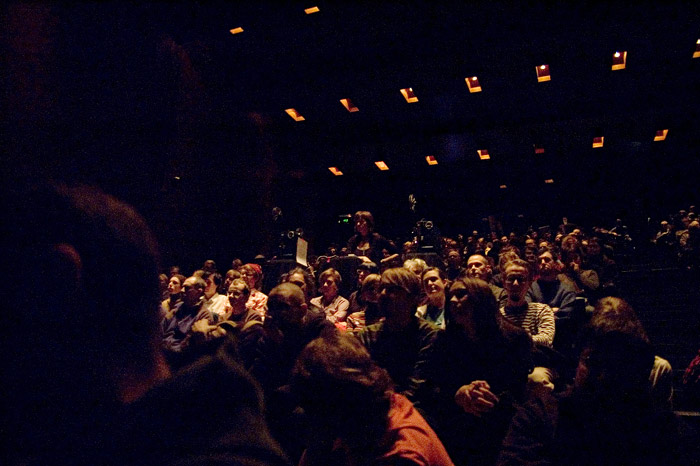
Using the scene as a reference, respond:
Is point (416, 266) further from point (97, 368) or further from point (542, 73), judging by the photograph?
point (542, 73)

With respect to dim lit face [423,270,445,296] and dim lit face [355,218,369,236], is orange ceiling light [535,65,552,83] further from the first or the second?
dim lit face [423,270,445,296]

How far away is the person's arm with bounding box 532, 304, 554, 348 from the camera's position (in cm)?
343

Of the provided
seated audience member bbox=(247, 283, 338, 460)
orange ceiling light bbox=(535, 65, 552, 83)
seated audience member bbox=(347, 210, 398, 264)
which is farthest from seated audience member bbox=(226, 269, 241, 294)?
orange ceiling light bbox=(535, 65, 552, 83)

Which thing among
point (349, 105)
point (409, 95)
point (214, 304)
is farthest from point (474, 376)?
point (349, 105)

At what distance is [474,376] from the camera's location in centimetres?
251

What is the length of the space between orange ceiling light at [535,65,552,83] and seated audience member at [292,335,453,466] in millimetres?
12165

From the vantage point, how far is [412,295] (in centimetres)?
284

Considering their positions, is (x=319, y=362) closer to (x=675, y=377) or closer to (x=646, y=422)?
(x=646, y=422)

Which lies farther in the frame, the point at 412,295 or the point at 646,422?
the point at 412,295

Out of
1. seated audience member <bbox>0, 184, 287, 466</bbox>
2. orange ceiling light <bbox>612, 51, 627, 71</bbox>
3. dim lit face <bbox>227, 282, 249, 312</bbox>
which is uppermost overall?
orange ceiling light <bbox>612, 51, 627, 71</bbox>

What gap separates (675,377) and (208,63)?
37.4 ft

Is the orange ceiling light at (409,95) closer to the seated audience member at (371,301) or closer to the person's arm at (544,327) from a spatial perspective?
the seated audience member at (371,301)

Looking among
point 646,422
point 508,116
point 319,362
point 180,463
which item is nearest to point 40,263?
point 180,463

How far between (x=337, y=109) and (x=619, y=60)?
7895mm
